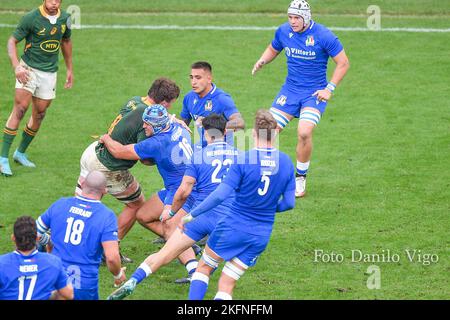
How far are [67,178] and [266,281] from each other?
16.3ft

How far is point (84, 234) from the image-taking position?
977 cm

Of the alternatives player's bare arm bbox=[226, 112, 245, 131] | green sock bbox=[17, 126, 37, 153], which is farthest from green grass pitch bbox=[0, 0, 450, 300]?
player's bare arm bbox=[226, 112, 245, 131]

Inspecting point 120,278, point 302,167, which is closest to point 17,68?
point 302,167

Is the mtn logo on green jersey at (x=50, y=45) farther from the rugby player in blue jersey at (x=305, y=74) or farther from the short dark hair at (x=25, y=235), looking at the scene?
the short dark hair at (x=25, y=235)

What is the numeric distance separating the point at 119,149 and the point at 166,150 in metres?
0.64

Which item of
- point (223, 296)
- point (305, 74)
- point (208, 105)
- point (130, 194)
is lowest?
point (223, 296)

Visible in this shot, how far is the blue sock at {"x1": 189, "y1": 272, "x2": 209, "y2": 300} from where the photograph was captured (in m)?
10.2

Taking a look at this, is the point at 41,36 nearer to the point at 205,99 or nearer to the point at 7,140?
the point at 7,140

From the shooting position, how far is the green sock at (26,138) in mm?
15367

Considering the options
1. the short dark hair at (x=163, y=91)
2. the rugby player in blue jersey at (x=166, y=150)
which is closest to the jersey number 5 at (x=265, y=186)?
the rugby player in blue jersey at (x=166, y=150)

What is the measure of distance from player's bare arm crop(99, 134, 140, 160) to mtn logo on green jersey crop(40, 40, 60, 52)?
3828 millimetres
